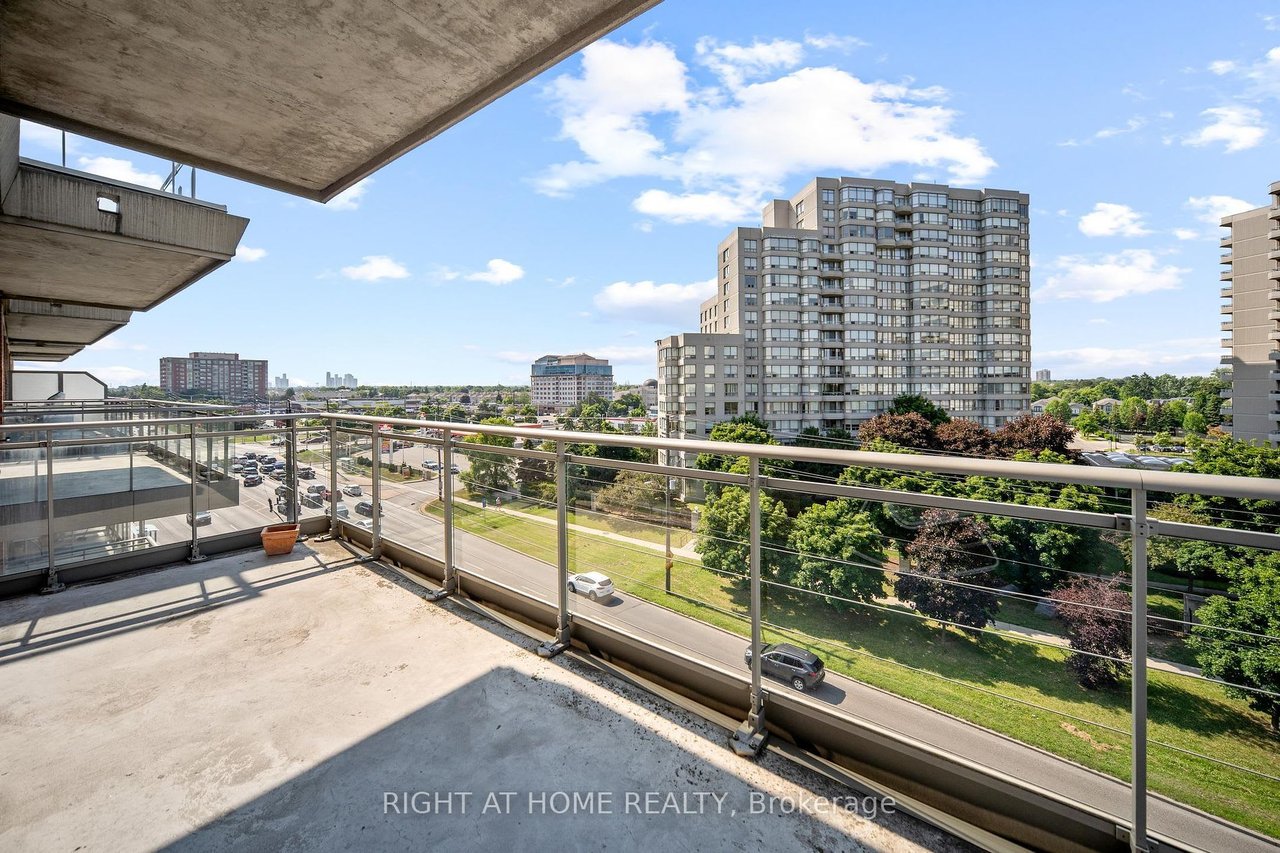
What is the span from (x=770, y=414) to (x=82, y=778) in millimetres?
43664

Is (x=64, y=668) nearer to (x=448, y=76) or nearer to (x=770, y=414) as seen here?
(x=448, y=76)

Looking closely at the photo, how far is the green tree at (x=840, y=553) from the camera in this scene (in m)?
1.86

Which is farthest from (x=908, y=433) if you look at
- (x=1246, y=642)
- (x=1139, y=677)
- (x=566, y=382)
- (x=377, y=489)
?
(x=566, y=382)

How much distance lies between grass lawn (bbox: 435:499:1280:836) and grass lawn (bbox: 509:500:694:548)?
165 mm

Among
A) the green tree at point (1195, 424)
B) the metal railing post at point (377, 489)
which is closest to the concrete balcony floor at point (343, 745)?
the metal railing post at point (377, 489)

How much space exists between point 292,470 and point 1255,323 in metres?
59.2

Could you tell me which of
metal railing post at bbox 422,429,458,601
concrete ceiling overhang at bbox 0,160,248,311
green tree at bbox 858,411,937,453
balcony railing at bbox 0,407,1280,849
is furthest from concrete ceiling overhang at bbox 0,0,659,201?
green tree at bbox 858,411,937,453

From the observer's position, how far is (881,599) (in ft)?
6.66

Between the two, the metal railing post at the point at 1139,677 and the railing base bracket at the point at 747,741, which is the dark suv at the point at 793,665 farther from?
A: the metal railing post at the point at 1139,677

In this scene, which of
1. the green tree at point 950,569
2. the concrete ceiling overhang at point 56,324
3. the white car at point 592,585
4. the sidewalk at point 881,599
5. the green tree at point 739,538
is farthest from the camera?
the concrete ceiling overhang at point 56,324

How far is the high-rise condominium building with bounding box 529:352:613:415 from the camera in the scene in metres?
135

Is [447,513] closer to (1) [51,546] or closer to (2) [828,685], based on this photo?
(2) [828,685]

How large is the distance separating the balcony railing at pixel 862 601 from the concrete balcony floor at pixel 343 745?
0.74 feet

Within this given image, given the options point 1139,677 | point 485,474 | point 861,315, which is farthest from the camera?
point 861,315
